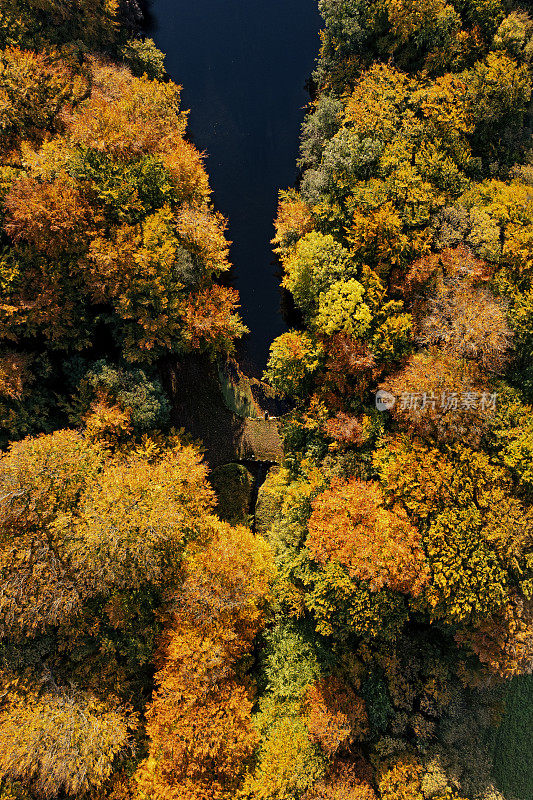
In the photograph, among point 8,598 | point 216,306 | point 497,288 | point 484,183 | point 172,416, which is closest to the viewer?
point 8,598

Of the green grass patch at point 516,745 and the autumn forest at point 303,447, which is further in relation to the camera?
the green grass patch at point 516,745

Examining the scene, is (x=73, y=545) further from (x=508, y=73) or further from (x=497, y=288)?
(x=508, y=73)

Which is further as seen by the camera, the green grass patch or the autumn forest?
the green grass patch

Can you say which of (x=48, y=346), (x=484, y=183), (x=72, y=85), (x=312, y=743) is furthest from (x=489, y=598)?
(x=72, y=85)

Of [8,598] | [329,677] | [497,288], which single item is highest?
[497,288]

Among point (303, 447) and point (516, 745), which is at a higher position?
point (303, 447)

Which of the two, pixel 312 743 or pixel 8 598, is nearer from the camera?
pixel 8 598

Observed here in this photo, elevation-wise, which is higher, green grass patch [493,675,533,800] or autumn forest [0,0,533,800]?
autumn forest [0,0,533,800]

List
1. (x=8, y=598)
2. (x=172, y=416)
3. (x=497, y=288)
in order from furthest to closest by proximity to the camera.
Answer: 1. (x=172, y=416)
2. (x=497, y=288)
3. (x=8, y=598)
